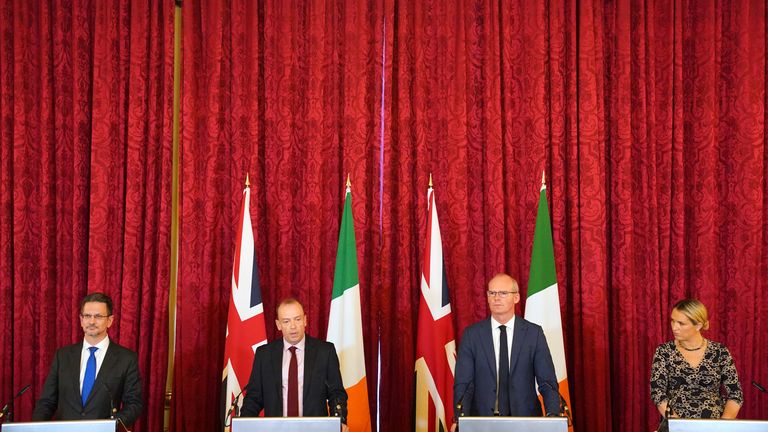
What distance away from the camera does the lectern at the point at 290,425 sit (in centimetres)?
341

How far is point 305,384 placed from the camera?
4445mm

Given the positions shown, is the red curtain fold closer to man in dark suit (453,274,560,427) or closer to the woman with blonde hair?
man in dark suit (453,274,560,427)

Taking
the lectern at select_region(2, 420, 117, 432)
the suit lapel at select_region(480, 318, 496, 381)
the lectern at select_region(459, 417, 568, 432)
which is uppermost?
the suit lapel at select_region(480, 318, 496, 381)

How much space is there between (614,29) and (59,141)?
3.97 meters

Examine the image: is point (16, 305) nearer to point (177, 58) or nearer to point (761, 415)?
point (177, 58)

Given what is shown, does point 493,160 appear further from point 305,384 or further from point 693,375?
point 305,384

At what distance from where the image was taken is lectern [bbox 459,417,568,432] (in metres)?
3.34

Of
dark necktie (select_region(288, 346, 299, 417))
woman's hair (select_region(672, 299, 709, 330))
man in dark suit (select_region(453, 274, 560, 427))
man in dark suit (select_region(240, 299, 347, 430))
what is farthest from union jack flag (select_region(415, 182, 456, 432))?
woman's hair (select_region(672, 299, 709, 330))

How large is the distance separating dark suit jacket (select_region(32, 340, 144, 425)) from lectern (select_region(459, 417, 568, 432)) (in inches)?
76.6

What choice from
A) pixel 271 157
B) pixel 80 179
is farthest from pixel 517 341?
pixel 80 179

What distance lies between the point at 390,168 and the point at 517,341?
172 cm

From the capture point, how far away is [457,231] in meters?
5.66

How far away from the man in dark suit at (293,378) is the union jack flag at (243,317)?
28.5 inches

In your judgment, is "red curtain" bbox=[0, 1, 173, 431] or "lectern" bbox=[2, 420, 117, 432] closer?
"lectern" bbox=[2, 420, 117, 432]
